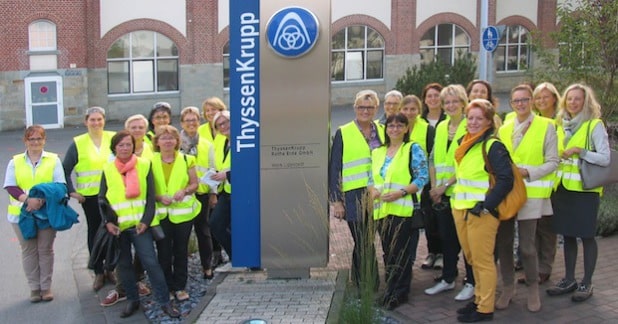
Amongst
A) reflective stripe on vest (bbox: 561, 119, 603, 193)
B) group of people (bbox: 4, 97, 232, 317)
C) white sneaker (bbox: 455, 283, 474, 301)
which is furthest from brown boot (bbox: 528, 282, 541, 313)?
group of people (bbox: 4, 97, 232, 317)

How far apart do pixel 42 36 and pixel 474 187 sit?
2403cm

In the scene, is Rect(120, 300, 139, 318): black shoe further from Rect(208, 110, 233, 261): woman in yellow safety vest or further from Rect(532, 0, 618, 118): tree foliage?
Rect(532, 0, 618, 118): tree foliage

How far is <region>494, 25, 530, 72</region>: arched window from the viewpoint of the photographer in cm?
3659

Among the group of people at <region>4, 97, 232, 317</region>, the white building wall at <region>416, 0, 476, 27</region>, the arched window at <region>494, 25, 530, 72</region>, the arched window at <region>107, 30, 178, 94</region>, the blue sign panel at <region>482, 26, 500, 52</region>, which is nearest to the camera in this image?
the group of people at <region>4, 97, 232, 317</region>

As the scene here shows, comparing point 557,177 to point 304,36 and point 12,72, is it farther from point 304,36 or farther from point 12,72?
point 12,72

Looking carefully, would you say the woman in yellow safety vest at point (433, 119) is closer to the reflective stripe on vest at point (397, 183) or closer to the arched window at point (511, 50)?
the reflective stripe on vest at point (397, 183)

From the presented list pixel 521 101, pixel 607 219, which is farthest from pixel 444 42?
pixel 521 101

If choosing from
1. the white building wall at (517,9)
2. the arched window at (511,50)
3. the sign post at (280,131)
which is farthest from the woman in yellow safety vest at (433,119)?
the arched window at (511,50)

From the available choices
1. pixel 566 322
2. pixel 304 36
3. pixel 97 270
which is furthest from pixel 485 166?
Answer: pixel 97 270

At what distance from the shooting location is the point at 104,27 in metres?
28.6

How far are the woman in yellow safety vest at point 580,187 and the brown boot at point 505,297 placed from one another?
1.70 feet

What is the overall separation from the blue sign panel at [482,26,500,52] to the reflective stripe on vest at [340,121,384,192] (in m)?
13.4

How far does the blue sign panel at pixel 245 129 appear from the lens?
729 centimetres

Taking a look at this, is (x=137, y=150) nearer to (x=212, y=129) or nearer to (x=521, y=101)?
(x=212, y=129)
